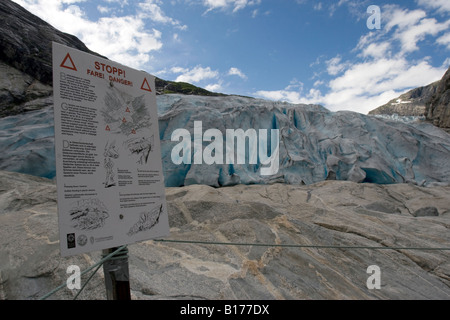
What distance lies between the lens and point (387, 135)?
14.8 m

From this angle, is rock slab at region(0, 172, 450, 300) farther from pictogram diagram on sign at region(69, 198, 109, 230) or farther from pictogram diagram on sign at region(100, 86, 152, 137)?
pictogram diagram on sign at region(100, 86, 152, 137)

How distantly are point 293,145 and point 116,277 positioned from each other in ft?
38.1

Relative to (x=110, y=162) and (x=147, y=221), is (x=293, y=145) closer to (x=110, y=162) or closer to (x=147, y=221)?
(x=147, y=221)

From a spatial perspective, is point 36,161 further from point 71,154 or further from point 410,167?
point 410,167

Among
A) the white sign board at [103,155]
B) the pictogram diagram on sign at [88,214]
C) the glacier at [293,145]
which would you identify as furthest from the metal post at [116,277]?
the glacier at [293,145]

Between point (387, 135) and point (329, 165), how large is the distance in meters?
4.86

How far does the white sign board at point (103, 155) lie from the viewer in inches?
76.9

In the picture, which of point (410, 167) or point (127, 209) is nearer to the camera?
point (127, 209)

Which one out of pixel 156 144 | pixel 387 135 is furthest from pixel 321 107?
pixel 156 144

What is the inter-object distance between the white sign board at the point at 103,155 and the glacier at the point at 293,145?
7702mm
